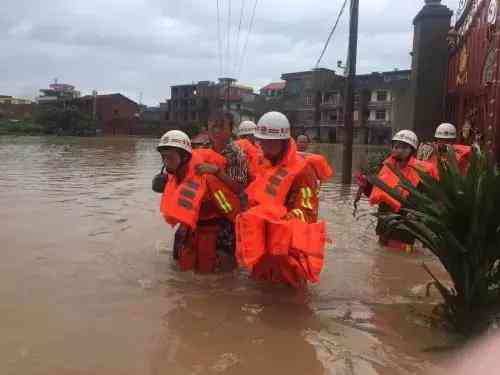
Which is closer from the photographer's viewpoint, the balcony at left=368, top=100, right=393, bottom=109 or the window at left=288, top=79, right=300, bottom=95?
the balcony at left=368, top=100, right=393, bottom=109

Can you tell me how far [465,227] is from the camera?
3273 millimetres

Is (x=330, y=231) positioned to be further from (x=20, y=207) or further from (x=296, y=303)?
(x=20, y=207)

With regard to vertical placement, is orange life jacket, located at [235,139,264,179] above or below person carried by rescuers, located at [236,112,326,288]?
above

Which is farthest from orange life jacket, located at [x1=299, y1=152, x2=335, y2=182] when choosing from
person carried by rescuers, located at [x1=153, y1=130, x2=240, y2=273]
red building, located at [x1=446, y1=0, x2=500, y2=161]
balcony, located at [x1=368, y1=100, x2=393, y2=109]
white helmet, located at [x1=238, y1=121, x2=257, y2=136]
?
balcony, located at [x1=368, y1=100, x2=393, y2=109]

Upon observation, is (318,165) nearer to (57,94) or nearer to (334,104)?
(334,104)

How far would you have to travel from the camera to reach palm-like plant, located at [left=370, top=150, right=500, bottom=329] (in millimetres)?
3131

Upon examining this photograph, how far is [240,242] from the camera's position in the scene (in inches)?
148

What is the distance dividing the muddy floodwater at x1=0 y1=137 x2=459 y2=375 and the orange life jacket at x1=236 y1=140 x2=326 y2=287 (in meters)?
0.38

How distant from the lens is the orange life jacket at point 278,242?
3590mm

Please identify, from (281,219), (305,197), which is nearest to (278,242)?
(281,219)

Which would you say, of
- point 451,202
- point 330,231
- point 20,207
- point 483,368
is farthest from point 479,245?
point 20,207

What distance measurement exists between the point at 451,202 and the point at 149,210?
6545 millimetres

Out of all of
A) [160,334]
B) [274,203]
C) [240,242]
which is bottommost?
[160,334]

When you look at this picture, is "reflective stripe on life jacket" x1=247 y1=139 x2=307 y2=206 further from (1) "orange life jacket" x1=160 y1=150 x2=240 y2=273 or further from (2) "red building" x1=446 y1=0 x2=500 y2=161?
(2) "red building" x1=446 y1=0 x2=500 y2=161
